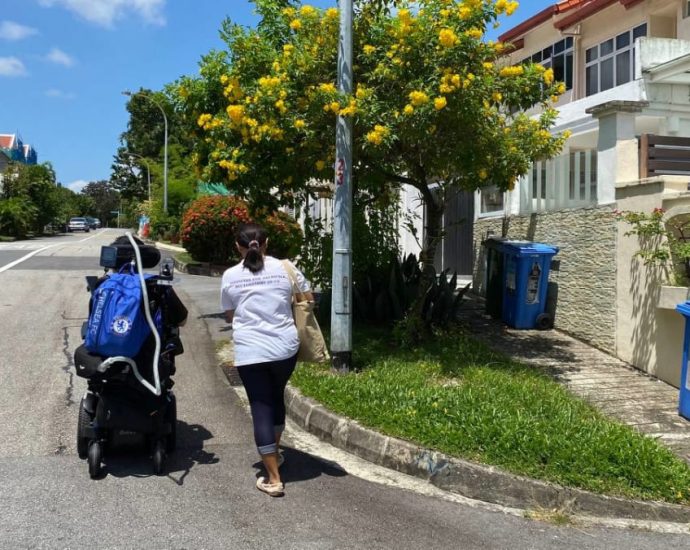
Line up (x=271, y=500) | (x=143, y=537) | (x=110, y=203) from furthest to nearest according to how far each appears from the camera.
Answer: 1. (x=110, y=203)
2. (x=271, y=500)
3. (x=143, y=537)

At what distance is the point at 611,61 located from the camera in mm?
17688

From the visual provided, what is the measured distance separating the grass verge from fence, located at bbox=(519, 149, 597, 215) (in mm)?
2645

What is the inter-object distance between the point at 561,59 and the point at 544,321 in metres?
13.2

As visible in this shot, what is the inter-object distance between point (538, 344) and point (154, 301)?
544cm

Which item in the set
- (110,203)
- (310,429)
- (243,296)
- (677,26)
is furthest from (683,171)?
(110,203)

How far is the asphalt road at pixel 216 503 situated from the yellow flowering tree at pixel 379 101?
2.94 m

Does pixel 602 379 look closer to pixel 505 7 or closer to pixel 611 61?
pixel 505 7

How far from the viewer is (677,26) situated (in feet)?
53.1

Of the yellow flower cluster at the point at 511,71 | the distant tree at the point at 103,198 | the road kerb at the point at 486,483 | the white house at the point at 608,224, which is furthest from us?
the distant tree at the point at 103,198

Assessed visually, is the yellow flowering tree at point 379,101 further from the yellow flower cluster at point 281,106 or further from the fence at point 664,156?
the fence at point 664,156

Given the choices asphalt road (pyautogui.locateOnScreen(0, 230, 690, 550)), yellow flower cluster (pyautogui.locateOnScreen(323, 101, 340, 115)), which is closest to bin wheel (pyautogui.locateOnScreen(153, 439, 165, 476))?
asphalt road (pyautogui.locateOnScreen(0, 230, 690, 550))

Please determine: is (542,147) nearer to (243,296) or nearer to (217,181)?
(217,181)

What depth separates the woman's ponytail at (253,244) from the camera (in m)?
4.32

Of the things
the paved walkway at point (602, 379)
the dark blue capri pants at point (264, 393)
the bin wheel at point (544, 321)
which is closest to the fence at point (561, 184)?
the bin wheel at point (544, 321)
